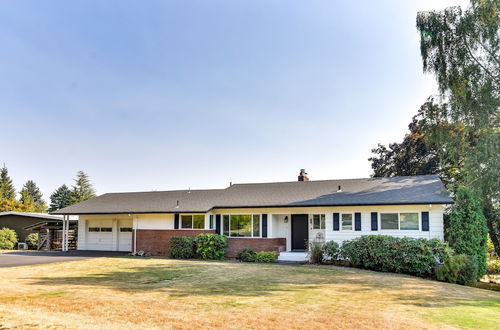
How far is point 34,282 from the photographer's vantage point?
1200 centimetres

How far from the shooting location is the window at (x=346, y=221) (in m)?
18.9

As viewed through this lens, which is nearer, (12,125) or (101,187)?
(12,125)

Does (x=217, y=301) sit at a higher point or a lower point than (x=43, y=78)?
lower

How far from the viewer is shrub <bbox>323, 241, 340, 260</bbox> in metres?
17.5

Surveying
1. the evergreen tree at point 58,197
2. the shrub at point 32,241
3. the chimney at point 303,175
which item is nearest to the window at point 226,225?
the chimney at point 303,175

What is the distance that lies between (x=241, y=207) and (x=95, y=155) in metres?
14.2

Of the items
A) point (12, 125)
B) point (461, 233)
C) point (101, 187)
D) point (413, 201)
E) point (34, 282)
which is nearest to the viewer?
point (34, 282)

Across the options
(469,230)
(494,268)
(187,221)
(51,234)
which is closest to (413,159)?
(494,268)

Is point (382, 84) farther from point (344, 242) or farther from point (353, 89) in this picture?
point (344, 242)

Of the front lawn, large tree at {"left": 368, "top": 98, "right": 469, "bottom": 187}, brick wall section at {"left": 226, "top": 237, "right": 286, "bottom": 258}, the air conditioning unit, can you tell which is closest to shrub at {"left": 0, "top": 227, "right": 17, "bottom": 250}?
the air conditioning unit

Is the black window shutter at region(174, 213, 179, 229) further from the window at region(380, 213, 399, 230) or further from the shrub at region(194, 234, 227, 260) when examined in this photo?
the window at region(380, 213, 399, 230)

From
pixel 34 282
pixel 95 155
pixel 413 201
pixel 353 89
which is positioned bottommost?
pixel 34 282

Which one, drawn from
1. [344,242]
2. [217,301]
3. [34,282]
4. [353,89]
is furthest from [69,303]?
[353,89]

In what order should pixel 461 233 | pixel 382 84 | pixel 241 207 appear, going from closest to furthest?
pixel 461 233
pixel 382 84
pixel 241 207
